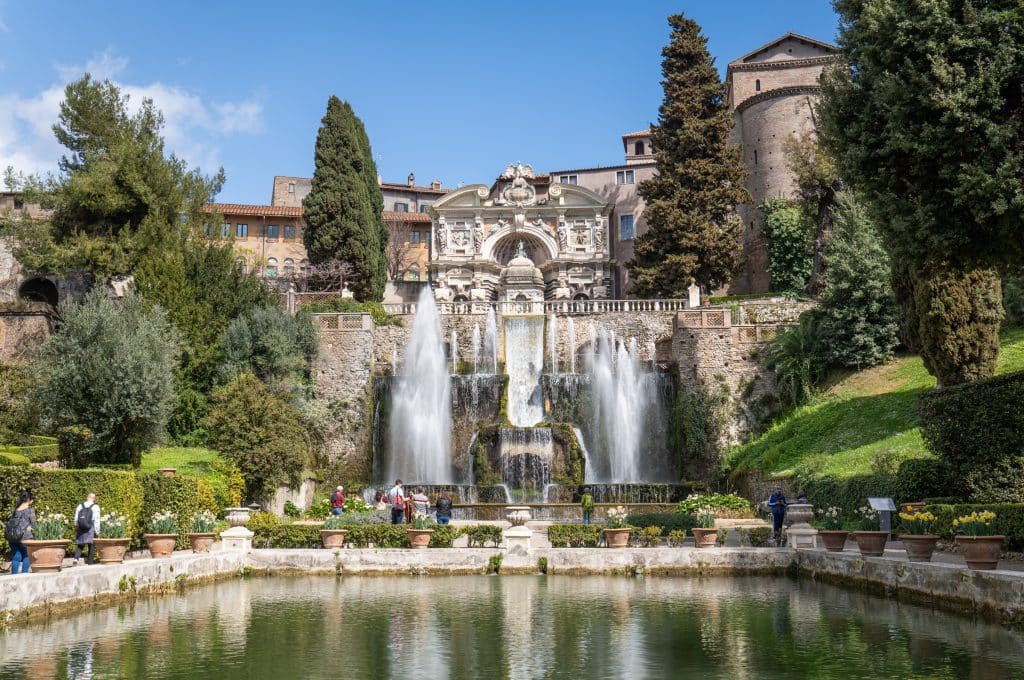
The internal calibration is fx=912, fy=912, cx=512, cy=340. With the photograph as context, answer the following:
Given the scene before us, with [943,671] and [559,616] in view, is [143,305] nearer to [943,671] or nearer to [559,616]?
[559,616]

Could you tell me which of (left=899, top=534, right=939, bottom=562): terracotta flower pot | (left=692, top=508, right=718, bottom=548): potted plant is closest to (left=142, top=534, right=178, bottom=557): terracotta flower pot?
(left=692, top=508, right=718, bottom=548): potted plant

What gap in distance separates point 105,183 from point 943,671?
103 ft

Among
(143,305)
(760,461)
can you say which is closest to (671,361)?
(760,461)

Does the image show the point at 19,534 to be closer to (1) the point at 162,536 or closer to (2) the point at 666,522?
(1) the point at 162,536

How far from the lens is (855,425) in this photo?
79.5 ft

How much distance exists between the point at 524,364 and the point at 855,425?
1312cm

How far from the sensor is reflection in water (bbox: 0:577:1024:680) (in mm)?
7988

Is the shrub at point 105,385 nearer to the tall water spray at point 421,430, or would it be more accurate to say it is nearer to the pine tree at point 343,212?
the tall water spray at point 421,430

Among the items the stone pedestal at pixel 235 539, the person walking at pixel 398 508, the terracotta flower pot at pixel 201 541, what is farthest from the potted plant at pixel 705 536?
the terracotta flower pot at pixel 201 541

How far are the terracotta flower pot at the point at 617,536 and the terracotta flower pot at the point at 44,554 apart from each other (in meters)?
8.98

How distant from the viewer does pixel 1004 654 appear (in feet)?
27.0

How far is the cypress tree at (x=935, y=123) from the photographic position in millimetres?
13391

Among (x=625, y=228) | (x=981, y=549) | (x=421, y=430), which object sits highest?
(x=625, y=228)

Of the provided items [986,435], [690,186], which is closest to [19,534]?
[986,435]
